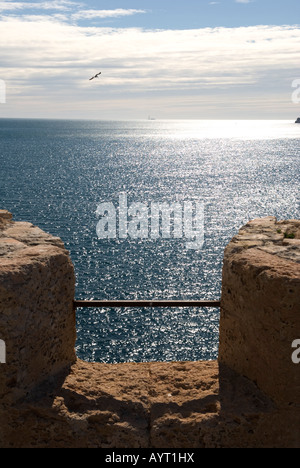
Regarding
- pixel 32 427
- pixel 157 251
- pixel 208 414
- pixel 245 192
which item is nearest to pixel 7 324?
pixel 32 427

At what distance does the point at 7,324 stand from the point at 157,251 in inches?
1607

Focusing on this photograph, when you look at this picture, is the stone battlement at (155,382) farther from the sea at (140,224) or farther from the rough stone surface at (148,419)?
the sea at (140,224)

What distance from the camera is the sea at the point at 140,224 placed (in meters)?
31.0

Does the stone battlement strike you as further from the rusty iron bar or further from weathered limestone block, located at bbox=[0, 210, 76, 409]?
the rusty iron bar

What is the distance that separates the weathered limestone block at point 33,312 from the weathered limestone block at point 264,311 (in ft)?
5.92

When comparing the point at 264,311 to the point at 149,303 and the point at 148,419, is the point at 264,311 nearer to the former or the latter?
the point at 149,303

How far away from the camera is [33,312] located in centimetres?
475

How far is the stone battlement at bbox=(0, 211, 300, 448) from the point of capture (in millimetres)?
4527

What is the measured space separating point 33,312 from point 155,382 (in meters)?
1.62

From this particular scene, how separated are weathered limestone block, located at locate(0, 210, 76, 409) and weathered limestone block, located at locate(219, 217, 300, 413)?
1.80 m

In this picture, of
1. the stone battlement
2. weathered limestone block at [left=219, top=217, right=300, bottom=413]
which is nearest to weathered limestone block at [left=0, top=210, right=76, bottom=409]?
the stone battlement

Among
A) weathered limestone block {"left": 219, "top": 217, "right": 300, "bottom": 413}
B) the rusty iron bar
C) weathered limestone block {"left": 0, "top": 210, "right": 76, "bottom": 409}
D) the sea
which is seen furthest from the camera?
the sea

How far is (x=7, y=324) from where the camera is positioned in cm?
448

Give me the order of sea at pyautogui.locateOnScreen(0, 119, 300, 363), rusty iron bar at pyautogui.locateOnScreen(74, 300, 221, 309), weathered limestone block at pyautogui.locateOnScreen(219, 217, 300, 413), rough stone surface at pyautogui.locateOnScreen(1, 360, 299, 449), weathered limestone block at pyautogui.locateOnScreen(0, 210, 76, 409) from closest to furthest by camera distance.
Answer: weathered limestone block at pyautogui.locateOnScreen(219, 217, 300, 413) < weathered limestone block at pyautogui.locateOnScreen(0, 210, 76, 409) < rough stone surface at pyautogui.locateOnScreen(1, 360, 299, 449) < rusty iron bar at pyautogui.locateOnScreen(74, 300, 221, 309) < sea at pyautogui.locateOnScreen(0, 119, 300, 363)
